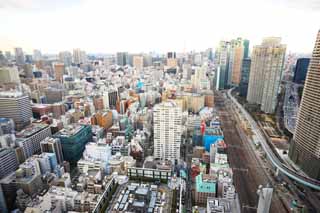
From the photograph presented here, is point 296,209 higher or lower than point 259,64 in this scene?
lower

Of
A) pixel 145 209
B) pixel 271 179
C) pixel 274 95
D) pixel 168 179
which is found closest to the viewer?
pixel 145 209

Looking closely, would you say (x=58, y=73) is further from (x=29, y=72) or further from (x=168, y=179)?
(x=168, y=179)

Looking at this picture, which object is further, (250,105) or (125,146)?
(250,105)

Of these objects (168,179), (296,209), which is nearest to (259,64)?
(296,209)

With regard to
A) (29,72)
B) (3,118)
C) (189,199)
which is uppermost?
(29,72)

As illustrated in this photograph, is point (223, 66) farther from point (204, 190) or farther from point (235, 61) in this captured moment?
point (204, 190)

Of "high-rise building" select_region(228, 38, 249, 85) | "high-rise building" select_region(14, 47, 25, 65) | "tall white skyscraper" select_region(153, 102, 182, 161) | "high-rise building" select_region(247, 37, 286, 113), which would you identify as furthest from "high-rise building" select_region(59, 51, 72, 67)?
"tall white skyscraper" select_region(153, 102, 182, 161)

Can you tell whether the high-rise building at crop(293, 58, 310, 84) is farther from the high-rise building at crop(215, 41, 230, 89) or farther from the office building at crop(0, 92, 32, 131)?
the office building at crop(0, 92, 32, 131)
